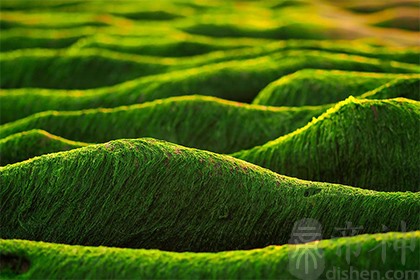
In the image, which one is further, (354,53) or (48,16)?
(48,16)

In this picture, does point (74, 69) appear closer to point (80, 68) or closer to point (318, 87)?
point (80, 68)

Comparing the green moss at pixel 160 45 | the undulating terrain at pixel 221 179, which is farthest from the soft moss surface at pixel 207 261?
the green moss at pixel 160 45

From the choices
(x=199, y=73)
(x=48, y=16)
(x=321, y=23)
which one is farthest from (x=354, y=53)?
(x=48, y=16)

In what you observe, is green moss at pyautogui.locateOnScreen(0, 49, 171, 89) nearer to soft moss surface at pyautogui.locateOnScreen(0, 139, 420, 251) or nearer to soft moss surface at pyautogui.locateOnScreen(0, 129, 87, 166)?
soft moss surface at pyautogui.locateOnScreen(0, 129, 87, 166)

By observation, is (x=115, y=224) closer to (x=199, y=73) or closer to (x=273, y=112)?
(x=273, y=112)

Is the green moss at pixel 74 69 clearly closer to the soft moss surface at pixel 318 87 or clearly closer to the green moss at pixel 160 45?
the green moss at pixel 160 45

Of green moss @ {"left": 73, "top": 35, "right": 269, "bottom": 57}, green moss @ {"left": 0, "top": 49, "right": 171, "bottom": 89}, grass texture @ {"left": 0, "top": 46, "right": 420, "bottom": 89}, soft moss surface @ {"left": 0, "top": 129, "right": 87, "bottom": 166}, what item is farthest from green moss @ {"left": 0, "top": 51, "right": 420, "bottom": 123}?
green moss @ {"left": 73, "top": 35, "right": 269, "bottom": 57}

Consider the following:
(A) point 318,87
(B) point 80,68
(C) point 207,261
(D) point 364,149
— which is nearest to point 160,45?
(B) point 80,68
